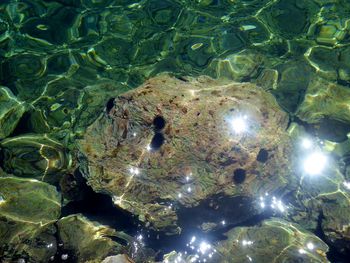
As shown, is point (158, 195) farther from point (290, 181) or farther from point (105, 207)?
point (290, 181)

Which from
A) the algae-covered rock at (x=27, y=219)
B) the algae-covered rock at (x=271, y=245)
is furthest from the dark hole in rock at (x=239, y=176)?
the algae-covered rock at (x=27, y=219)

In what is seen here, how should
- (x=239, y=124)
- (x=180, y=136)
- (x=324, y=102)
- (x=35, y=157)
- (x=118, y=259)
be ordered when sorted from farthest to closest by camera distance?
(x=324, y=102)
(x=35, y=157)
(x=239, y=124)
(x=180, y=136)
(x=118, y=259)

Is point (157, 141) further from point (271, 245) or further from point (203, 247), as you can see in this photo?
point (271, 245)

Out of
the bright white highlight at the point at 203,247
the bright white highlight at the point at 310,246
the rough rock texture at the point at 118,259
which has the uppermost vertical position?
the rough rock texture at the point at 118,259

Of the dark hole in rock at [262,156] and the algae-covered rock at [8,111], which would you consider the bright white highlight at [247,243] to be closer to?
the dark hole in rock at [262,156]

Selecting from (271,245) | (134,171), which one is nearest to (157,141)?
(134,171)
